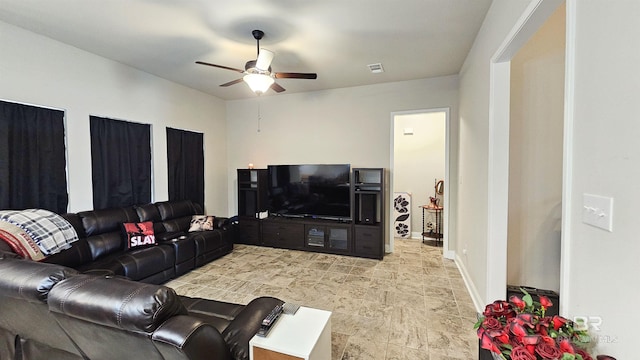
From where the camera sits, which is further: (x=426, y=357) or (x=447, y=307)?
(x=447, y=307)

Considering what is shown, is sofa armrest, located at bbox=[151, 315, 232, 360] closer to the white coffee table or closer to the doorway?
the white coffee table

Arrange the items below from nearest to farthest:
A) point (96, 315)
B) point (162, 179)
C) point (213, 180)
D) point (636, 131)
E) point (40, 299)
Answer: point (636, 131)
point (96, 315)
point (40, 299)
point (162, 179)
point (213, 180)

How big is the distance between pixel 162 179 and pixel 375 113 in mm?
3764

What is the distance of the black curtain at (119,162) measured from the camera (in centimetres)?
350

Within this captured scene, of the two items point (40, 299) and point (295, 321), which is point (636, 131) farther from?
point (40, 299)

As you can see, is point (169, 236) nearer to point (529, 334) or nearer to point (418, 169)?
point (529, 334)

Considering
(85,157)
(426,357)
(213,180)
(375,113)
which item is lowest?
(426,357)

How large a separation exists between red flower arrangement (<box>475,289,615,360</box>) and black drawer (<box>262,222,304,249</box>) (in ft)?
12.0

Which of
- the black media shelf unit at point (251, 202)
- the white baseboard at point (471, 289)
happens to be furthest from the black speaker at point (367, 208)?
the black media shelf unit at point (251, 202)

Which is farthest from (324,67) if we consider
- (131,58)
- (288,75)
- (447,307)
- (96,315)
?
(96,315)

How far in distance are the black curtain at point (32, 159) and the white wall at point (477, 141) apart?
4.58 meters

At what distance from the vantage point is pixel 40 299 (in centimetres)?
127

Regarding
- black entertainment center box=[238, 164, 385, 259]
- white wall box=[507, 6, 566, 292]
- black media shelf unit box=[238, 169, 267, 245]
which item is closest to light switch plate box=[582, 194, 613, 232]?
white wall box=[507, 6, 566, 292]

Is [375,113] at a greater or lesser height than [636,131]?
greater
